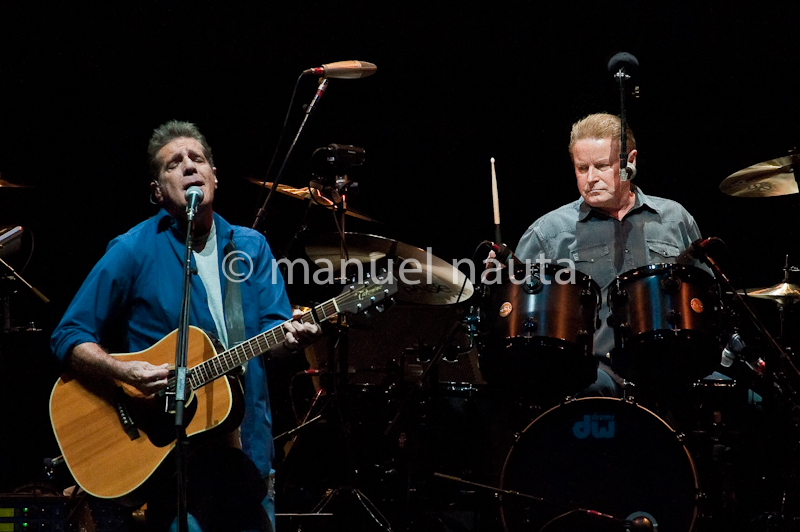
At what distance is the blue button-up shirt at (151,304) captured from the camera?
3109mm

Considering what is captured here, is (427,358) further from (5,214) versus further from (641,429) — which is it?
(5,214)

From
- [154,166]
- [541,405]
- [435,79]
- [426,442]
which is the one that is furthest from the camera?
[435,79]

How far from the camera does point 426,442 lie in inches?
200

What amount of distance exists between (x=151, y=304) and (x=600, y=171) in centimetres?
244

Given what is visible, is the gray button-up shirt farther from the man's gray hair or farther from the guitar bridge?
the guitar bridge

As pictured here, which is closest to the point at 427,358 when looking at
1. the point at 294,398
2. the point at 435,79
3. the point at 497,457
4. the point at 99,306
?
the point at 497,457

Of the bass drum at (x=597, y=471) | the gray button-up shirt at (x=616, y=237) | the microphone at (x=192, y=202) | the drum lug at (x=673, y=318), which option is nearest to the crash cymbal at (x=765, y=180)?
the gray button-up shirt at (x=616, y=237)

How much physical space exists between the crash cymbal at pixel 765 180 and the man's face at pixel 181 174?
2948mm

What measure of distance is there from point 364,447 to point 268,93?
3.01 meters

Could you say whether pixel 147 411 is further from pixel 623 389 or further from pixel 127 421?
pixel 623 389

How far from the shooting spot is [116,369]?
301 cm

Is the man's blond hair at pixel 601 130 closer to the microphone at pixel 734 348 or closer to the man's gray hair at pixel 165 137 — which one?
the microphone at pixel 734 348

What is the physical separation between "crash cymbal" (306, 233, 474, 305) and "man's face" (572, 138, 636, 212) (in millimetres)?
898

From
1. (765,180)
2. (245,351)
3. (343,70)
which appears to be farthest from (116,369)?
(765,180)
